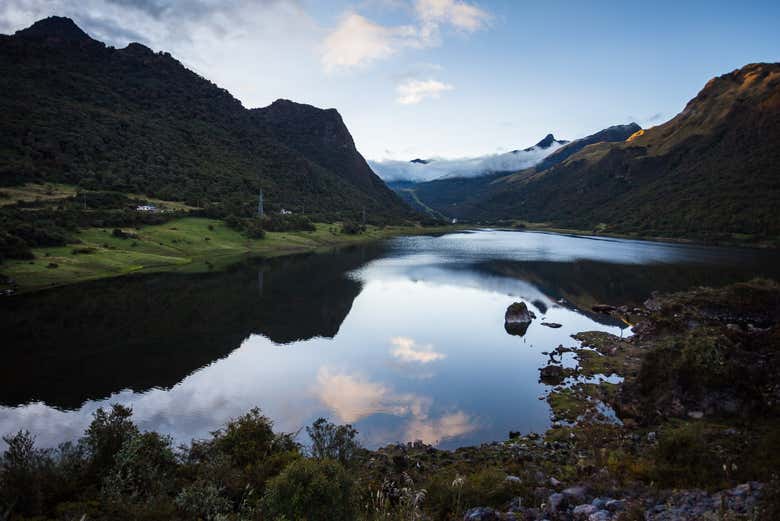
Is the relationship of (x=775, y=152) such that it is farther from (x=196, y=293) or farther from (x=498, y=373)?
(x=196, y=293)

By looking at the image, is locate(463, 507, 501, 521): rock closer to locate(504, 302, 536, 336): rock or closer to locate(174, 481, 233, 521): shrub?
locate(174, 481, 233, 521): shrub

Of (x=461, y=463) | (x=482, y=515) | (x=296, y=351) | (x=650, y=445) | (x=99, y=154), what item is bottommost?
(x=296, y=351)

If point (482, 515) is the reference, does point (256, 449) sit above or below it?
below

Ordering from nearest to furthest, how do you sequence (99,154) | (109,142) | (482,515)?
A: 1. (482,515)
2. (99,154)
3. (109,142)

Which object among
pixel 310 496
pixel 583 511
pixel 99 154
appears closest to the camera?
pixel 310 496

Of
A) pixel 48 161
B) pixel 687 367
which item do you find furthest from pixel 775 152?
pixel 48 161

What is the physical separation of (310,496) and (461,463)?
9947 mm

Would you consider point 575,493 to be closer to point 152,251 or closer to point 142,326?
point 142,326

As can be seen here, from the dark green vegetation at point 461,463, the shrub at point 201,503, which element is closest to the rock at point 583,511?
the dark green vegetation at point 461,463

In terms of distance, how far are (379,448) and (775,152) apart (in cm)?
23597

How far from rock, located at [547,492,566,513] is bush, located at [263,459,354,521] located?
5.49 m

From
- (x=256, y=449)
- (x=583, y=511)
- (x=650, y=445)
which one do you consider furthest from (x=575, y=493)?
(x=256, y=449)

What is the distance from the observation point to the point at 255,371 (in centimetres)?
2848

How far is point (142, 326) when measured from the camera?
1453 inches
